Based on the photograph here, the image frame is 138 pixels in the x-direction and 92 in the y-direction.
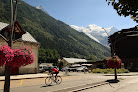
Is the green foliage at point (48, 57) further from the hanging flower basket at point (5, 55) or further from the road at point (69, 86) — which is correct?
the hanging flower basket at point (5, 55)

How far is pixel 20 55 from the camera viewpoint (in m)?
7.48

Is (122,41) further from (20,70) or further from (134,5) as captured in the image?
(134,5)

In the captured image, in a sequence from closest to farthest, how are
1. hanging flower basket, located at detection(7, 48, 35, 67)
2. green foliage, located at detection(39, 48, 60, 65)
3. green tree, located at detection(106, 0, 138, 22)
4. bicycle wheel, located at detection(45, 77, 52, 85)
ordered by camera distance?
1. green tree, located at detection(106, 0, 138, 22)
2. hanging flower basket, located at detection(7, 48, 35, 67)
3. bicycle wheel, located at detection(45, 77, 52, 85)
4. green foliage, located at detection(39, 48, 60, 65)

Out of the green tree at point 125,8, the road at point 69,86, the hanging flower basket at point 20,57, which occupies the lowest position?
the road at point 69,86

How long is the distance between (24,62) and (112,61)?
13.3 m

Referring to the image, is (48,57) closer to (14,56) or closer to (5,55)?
(14,56)

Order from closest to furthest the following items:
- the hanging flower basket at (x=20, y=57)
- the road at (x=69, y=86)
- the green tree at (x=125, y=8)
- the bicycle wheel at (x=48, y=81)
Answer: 1. the green tree at (x=125, y=8)
2. the hanging flower basket at (x=20, y=57)
3. the road at (x=69, y=86)
4. the bicycle wheel at (x=48, y=81)

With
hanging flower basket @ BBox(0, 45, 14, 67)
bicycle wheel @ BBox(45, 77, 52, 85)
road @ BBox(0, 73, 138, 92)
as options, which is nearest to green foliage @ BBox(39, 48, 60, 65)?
road @ BBox(0, 73, 138, 92)

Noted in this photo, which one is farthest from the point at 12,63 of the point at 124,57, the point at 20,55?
the point at 124,57

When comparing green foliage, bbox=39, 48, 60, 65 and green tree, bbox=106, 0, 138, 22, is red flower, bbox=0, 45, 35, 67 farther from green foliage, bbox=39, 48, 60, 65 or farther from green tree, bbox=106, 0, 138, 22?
green foliage, bbox=39, 48, 60, 65

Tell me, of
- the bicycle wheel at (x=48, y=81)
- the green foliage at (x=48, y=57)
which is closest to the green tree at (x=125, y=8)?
the bicycle wheel at (x=48, y=81)

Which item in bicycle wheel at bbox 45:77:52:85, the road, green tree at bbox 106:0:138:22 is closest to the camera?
green tree at bbox 106:0:138:22

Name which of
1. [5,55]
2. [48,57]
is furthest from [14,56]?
[48,57]

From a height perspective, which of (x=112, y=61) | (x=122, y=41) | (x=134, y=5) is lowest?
(x=112, y=61)
